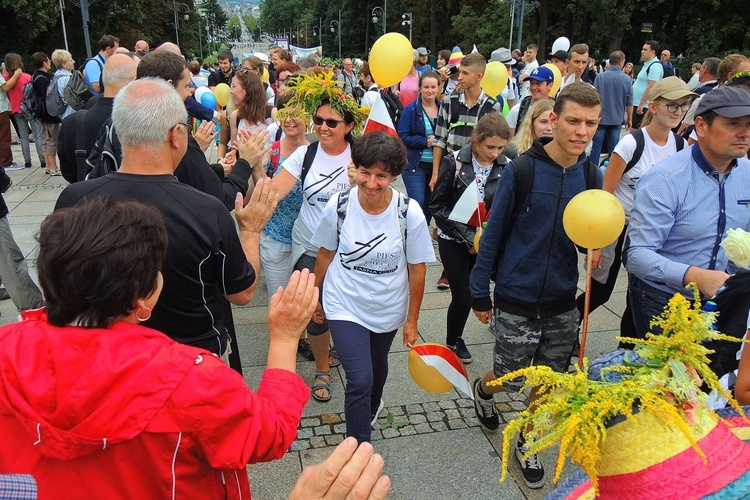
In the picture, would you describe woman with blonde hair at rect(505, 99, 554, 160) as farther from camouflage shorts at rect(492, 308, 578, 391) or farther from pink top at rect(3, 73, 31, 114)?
pink top at rect(3, 73, 31, 114)

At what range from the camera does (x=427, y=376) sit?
11.1 ft

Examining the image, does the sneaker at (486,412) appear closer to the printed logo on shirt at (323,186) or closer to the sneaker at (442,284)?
the printed logo on shirt at (323,186)

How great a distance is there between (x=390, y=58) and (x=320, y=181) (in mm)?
2220

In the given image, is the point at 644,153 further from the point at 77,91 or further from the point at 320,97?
the point at 77,91

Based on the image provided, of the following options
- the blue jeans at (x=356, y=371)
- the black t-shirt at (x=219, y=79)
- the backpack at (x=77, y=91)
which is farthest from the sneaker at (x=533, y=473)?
the black t-shirt at (x=219, y=79)

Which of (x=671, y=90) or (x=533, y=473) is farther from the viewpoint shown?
(x=671, y=90)

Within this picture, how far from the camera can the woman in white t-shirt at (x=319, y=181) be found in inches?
156

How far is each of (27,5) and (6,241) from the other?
1315 inches

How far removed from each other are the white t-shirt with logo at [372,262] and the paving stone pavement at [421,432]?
0.83 metres

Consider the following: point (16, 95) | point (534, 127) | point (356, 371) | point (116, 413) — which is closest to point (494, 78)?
point (534, 127)

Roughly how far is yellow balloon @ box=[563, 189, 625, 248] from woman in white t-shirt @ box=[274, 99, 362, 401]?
1.67 m

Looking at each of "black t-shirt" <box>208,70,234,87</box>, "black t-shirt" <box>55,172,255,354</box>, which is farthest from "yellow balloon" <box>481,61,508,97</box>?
"black t-shirt" <box>208,70,234,87</box>

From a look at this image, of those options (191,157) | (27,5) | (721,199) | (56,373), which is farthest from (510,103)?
(27,5)

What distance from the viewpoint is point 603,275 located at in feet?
13.4
